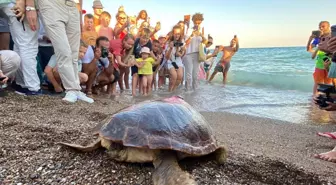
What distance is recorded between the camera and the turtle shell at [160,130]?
160 cm

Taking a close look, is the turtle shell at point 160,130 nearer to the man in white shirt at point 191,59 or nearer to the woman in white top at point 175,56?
the woman in white top at point 175,56

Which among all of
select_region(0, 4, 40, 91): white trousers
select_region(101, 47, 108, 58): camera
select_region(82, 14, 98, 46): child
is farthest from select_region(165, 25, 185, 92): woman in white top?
select_region(0, 4, 40, 91): white trousers

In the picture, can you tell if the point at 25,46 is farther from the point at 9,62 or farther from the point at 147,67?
the point at 147,67

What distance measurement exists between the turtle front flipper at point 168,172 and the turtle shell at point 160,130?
0.10 metres

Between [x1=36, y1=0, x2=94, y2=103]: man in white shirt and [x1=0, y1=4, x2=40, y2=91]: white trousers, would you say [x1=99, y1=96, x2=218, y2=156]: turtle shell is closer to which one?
[x1=36, y1=0, x2=94, y2=103]: man in white shirt

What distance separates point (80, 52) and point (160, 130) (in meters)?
3.52

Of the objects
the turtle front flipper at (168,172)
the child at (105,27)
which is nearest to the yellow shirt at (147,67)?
the child at (105,27)

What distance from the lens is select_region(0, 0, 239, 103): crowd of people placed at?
3.51 metres

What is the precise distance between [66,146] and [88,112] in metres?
1.39

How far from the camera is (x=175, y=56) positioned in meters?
7.59

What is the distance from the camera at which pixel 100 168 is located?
5.38 ft

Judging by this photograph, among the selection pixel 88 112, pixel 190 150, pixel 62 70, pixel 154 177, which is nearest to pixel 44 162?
pixel 154 177

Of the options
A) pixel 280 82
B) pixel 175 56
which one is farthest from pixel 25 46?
pixel 280 82

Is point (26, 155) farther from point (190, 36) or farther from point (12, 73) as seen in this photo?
point (190, 36)
